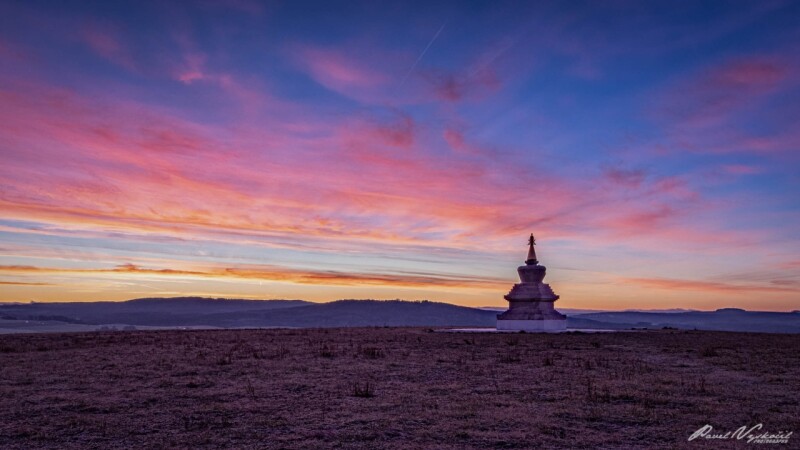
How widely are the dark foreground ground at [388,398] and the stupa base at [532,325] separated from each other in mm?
18677

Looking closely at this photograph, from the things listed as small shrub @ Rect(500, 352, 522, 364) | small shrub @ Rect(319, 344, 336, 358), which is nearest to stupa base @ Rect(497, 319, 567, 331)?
small shrub @ Rect(500, 352, 522, 364)

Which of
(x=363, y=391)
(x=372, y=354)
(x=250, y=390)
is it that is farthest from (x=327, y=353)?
(x=363, y=391)

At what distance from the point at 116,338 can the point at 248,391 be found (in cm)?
2189

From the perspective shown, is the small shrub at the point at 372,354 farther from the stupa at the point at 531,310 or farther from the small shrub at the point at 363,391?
the stupa at the point at 531,310

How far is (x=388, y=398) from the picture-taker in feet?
46.0

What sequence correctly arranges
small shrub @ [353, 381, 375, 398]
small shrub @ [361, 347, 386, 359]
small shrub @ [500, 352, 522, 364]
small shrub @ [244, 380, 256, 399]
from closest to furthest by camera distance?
small shrub @ [353, 381, 375, 398], small shrub @ [244, 380, 256, 399], small shrub @ [500, 352, 522, 364], small shrub @ [361, 347, 386, 359]

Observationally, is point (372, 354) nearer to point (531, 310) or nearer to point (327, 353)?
point (327, 353)

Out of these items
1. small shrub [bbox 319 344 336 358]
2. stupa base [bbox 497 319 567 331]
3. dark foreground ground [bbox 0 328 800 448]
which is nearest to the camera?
dark foreground ground [bbox 0 328 800 448]

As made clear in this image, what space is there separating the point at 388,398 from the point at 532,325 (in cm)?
3149

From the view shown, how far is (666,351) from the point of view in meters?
26.4

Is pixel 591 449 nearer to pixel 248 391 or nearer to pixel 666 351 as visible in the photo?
pixel 248 391

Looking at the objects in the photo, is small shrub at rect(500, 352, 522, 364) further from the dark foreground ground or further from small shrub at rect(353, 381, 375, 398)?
small shrub at rect(353, 381, 375, 398)

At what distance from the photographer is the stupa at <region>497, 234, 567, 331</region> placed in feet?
143

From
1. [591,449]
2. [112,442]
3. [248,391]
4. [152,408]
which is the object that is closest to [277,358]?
[248,391]
